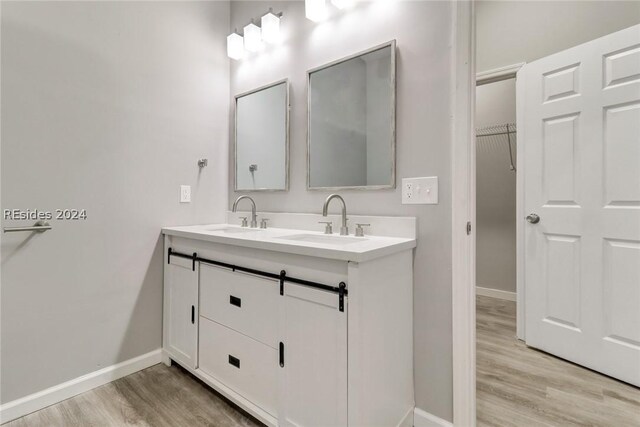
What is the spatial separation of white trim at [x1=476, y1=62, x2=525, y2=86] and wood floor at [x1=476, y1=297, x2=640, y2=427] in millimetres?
2060

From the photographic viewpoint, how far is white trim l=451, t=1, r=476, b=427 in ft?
4.27

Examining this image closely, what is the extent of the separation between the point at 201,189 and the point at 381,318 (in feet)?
5.18

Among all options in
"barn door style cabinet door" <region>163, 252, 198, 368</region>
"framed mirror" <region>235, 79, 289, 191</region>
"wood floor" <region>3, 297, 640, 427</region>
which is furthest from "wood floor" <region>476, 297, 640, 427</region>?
"framed mirror" <region>235, 79, 289, 191</region>

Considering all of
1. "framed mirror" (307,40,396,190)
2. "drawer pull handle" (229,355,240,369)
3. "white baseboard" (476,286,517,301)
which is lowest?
"white baseboard" (476,286,517,301)

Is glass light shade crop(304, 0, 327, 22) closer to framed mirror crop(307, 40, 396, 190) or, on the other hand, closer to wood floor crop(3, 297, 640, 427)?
framed mirror crop(307, 40, 396, 190)

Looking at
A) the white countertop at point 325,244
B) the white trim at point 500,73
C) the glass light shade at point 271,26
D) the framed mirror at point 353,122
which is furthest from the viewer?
the white trim at point 500,73

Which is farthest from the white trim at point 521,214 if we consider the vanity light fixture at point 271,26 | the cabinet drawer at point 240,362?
the cabinet drawer at point 240,362

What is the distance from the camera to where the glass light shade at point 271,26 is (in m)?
1.97

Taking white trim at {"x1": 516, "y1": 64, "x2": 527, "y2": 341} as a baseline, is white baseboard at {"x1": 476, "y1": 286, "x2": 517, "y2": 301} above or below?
below

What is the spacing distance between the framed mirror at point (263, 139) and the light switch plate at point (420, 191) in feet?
2.67

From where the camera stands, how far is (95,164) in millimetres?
1687

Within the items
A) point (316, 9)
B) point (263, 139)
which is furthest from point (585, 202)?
point (263, 139)

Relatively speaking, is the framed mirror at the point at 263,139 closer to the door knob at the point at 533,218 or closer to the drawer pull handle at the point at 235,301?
the drawer pull handle at the point at 235,301

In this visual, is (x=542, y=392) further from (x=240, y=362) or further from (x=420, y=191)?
(x=240, y=362)
